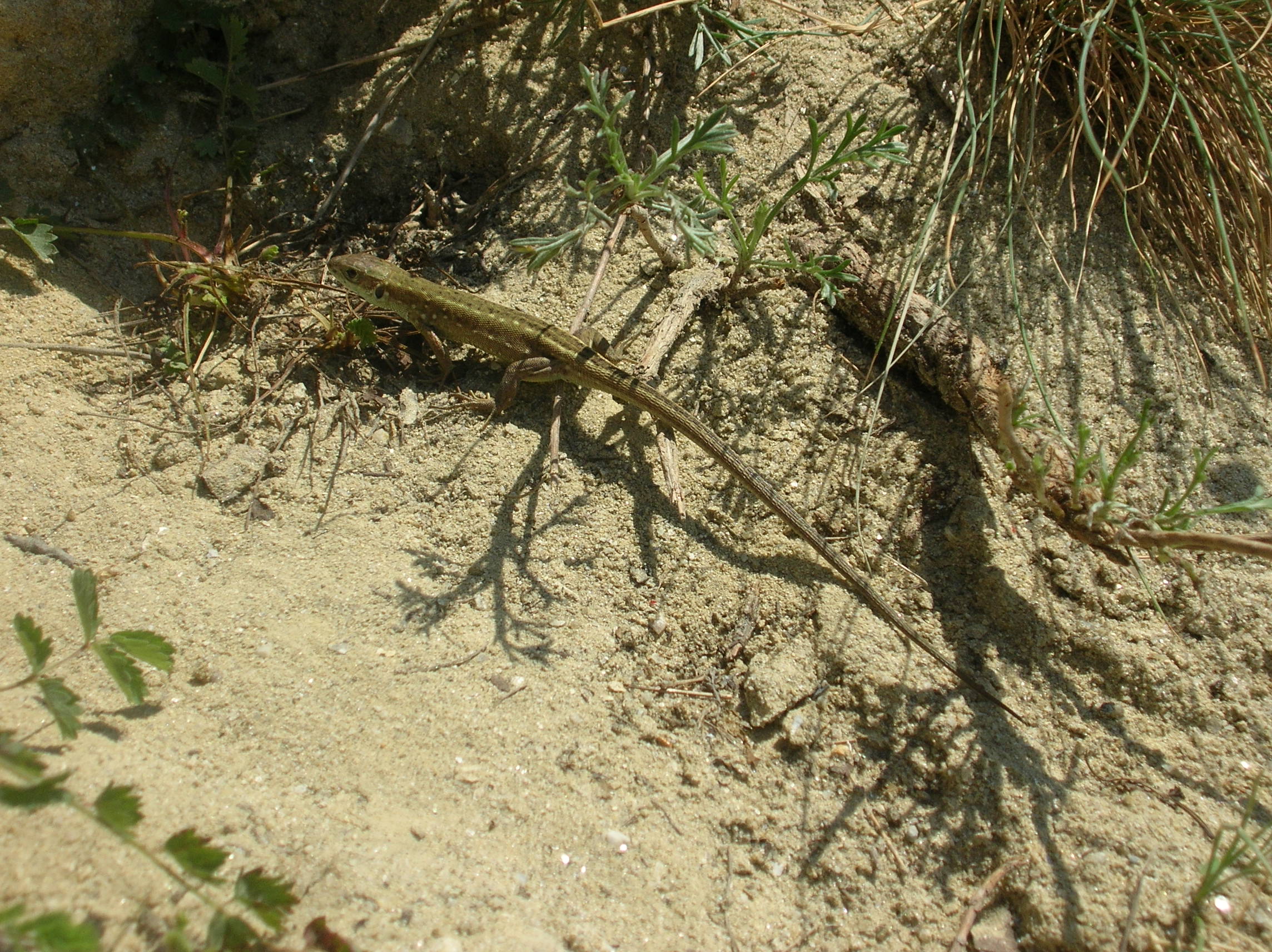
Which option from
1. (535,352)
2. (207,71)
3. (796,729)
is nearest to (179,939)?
(796,729)

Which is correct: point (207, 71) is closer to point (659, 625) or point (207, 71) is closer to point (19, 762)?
point (19, 762)

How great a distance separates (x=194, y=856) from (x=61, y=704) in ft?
1.90

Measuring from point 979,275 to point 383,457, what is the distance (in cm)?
271

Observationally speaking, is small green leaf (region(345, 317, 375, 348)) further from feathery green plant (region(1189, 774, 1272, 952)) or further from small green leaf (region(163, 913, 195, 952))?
feathery green plant (region(1189, 774, 1272, 952))

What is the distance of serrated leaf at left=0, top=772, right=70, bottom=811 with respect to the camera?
5.04ft

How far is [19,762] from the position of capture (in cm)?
159

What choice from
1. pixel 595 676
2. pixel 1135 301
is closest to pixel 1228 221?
pixel 1135 301

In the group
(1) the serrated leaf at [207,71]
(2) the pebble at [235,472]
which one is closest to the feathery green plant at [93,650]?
(2) the pebble at [235,472]

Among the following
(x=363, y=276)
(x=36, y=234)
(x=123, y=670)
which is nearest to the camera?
(x=123, y=670)

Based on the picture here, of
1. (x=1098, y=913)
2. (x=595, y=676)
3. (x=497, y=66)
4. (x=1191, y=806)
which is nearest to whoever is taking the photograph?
(x=1098, y=913)

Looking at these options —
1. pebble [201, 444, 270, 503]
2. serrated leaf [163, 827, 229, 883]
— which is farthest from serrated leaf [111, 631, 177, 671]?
pebble [201, 444, 270, 503]

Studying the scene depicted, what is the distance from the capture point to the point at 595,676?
2578 mm

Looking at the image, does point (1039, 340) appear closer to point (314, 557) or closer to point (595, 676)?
point (595, 676)

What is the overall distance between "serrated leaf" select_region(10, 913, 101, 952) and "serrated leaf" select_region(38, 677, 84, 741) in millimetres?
543
